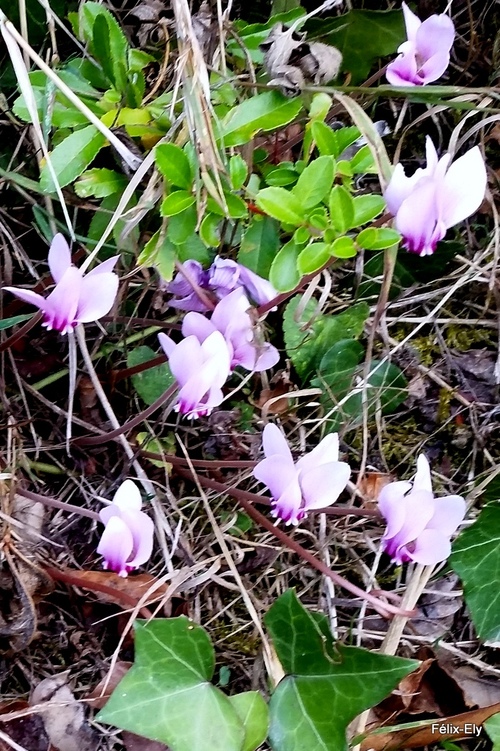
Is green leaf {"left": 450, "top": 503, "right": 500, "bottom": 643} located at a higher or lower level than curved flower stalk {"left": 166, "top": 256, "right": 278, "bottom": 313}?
lower

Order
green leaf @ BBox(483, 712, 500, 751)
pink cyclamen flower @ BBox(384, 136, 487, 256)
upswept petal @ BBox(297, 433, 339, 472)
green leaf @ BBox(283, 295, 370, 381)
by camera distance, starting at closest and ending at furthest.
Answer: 1. pink cyclamen flower @ BBox(384, 136, 487, 256)
2. upswept petal @ BBox(297, 433, 339, 472)
3. green leaf @ BBox(483, 712, 500, 751)
4. green leaf @ BBox(283, 295, 370, 381)

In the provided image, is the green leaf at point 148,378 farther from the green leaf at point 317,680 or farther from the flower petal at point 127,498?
the green leaf at point 317,680

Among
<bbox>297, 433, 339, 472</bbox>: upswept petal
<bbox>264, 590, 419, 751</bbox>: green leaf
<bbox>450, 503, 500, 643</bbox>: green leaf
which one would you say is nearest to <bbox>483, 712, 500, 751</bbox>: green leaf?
<bbox>450, 503, 500, 643</bbox>: green leaf

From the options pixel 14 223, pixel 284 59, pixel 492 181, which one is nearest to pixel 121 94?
pixel 284 59

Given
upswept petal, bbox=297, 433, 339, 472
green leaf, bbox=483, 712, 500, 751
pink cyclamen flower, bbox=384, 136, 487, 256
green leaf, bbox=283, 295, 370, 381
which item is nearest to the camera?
pink cyclamen flower, bbox=384, 136, 487, 256

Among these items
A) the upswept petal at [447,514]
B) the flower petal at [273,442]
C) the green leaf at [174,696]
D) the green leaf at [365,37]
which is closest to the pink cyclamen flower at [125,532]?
the green leaf at [174,696]

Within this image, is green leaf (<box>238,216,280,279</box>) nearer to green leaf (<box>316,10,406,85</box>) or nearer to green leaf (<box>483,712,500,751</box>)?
green leaf (<box>316,10,406,85</box>)

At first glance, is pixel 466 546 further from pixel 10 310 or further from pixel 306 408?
pixel 10 310

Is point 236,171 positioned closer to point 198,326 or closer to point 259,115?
point 259,115
